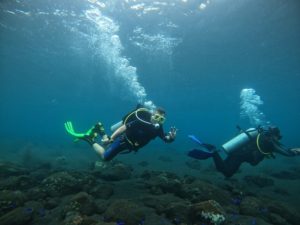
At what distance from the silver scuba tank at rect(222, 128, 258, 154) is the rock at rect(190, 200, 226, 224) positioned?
505cm

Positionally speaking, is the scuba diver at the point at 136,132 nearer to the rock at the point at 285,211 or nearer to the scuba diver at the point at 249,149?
the scuba diver at the point at 249,149

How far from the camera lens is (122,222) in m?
5.79

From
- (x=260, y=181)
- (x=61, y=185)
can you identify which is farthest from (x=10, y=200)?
(x=260, y=181)

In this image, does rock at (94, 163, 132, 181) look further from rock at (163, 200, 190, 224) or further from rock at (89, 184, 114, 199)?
rock at (163, 200, 190, 224)

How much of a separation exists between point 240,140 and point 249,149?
52 centimetres

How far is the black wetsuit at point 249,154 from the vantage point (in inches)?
372

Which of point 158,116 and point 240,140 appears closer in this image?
point 158,116

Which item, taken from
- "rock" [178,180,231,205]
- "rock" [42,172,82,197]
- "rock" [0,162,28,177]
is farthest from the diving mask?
A: "rock" [0,162,28,177]

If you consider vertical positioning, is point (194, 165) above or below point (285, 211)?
above

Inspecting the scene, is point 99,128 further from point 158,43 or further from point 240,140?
point 158,43

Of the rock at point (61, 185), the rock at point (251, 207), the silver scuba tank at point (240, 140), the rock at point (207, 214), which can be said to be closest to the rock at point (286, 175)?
the silver scuba tank at point (240, 140)

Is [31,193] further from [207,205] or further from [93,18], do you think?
[93,18]

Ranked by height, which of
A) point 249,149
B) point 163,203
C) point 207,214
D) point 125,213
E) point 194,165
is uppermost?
point 194,165

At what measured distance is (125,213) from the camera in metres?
6.05
